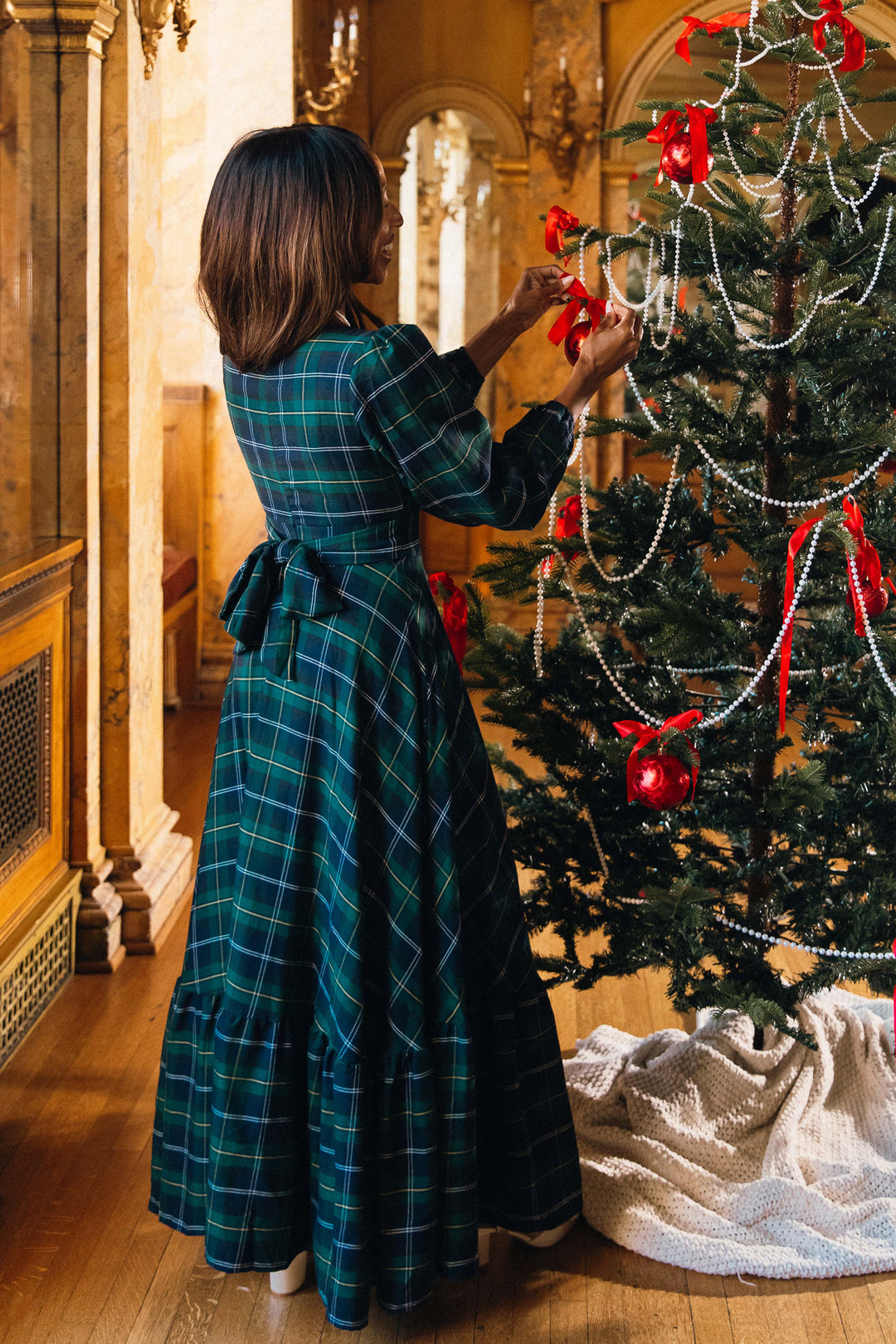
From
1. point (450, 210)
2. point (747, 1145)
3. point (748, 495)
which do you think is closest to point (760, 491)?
point (748, 495)

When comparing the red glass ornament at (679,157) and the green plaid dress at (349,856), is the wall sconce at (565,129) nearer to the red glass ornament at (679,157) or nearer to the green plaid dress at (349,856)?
the red glass ornament at (679,157)

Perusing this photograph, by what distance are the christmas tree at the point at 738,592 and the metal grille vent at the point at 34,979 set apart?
1.17 metres

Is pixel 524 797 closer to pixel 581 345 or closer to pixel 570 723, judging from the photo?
pixel 570 723

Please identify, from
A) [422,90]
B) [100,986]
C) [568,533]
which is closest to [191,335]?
[422,90]

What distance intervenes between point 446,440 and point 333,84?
14.3 feet

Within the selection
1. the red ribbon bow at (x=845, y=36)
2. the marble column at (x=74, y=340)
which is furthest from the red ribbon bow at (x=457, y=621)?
the marble column at (x=74, y=340)

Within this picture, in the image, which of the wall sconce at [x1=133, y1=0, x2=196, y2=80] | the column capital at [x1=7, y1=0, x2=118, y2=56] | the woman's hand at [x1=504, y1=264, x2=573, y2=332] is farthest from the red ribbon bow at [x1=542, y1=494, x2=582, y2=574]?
the wall sconce at [x1=133, y1=0, x2=196, y2=80]

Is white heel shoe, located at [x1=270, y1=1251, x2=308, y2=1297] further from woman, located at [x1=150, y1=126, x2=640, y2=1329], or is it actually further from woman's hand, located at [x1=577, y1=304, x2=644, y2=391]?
woman's hand, located at [x1=577, y1=304, x2=644, y2=391]

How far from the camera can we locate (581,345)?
2.01 metres

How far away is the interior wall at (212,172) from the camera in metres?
5.51

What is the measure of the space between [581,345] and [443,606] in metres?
0.56

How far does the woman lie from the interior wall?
368 cm

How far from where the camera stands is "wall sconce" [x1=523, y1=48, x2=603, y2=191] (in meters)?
6.81

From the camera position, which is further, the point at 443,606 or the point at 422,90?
the point at 422,90
